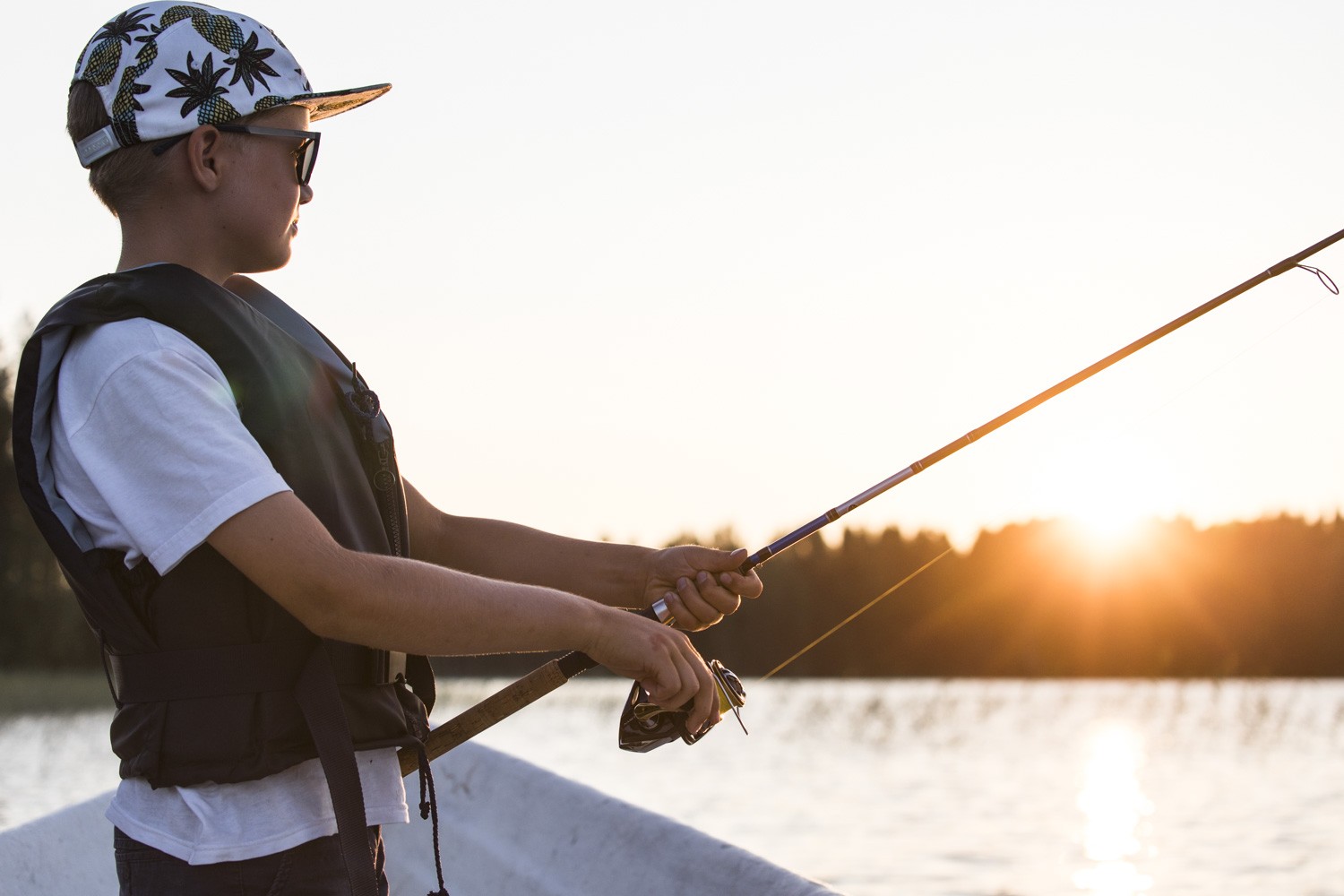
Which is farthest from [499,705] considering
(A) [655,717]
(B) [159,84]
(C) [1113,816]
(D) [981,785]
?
(D) [981,785]

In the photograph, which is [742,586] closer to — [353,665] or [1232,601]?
[353,665]

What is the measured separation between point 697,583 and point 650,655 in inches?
22.7

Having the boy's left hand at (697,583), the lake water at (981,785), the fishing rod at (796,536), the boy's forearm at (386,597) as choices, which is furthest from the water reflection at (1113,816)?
the boy's forearm at (386,597)

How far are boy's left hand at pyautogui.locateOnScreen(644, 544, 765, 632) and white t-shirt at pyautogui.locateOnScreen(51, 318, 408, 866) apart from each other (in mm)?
729

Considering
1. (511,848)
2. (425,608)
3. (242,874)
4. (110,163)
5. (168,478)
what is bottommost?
(511,848)

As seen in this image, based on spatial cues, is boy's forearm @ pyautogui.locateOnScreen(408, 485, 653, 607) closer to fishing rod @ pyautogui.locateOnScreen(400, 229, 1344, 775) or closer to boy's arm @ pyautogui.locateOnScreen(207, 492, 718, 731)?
fishing rod @ pyautogui.locateOnScreen(400, 229, 1344, 775)

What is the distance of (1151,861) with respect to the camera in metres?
8.77

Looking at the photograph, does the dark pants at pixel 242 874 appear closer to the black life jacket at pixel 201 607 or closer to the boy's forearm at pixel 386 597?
the black life jacket at pixel 201 607

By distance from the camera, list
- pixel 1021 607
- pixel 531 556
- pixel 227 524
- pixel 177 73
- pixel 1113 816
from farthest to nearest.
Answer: pixel 1021 607 < pixel 1113 816 < pixel 531 556 < pixel 177 73 < pixel 227 524

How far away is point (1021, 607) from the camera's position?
30469mm

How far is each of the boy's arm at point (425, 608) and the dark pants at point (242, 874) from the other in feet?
0.86

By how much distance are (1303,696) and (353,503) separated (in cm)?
2236

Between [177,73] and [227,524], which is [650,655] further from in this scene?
[177,73]

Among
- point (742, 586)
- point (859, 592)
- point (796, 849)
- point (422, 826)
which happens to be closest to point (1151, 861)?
point (796, 849)
